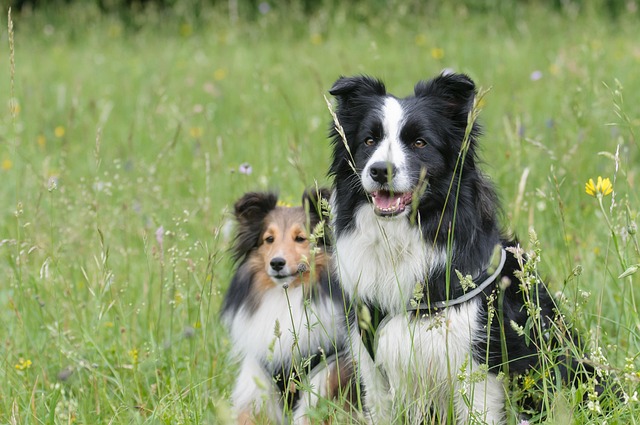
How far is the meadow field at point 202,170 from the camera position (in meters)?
3.09

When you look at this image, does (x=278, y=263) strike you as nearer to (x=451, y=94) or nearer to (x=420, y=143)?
(x=420, y=143)

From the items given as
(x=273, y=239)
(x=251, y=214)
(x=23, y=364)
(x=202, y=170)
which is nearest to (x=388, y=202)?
(x=273, y=239)

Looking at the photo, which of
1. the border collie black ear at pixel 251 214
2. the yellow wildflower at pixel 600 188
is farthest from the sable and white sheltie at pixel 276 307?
the yellow wildflower at pixel 600 188

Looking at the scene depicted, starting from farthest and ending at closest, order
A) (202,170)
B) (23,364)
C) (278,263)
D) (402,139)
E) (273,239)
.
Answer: (202,170)
(273,239)
(278,263)
(23,364)
(402,139)

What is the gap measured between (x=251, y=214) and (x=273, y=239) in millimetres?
210

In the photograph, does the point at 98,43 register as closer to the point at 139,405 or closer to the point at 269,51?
the point at 269,51

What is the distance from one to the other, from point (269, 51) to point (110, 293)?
21.4ft

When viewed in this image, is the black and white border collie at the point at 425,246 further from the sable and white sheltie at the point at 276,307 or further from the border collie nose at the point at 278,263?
the border collie nose at the point at 278,263

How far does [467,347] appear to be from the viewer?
9.41 feet

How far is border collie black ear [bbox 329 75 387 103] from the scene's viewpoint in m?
3.10

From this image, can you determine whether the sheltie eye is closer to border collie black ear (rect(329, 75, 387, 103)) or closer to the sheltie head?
border collie black ear (rect(329, 75, 387, 103))

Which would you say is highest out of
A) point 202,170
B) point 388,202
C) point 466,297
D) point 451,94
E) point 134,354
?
point 451,94

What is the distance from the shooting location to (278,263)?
3463 mm

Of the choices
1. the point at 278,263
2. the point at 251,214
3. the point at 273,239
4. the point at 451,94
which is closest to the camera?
the point at 451,94
